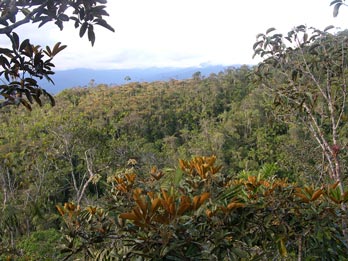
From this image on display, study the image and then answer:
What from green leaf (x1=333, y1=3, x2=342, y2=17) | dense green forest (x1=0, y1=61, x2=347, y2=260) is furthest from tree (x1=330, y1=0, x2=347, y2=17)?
dense green forest (x1=0, y1=61, x2=347, y2=260)

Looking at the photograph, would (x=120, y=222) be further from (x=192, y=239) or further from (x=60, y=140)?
(x=60, y=140)

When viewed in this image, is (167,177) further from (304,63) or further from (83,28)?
(304,63)

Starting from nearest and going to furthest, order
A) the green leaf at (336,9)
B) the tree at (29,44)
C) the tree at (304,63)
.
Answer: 1. the tree at (29,44)
2. the green leaf at (336,9)
3. the tree at (304,63)

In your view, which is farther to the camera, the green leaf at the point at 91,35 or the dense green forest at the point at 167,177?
the green leaf at the point at 91,35

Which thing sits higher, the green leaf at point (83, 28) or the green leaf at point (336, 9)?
the green leaf at point (336, 9)

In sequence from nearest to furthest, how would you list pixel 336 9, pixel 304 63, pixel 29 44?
pixel 29 44 → pixel 336 9 → pixel 304 63

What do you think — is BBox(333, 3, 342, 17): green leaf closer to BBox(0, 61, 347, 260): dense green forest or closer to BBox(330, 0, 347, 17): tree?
BBox(330, 0, 347, 17): tree

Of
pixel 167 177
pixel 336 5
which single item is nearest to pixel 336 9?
pixel 336 5

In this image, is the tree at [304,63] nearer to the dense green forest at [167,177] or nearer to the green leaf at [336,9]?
the dense green forest at [167,177]

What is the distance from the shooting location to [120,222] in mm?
1014

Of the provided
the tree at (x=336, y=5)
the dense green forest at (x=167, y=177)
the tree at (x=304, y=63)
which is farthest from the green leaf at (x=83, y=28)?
the tree at (x=304, y=63)

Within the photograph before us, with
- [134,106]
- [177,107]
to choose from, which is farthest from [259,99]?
[134,106]

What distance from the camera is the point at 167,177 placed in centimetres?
135

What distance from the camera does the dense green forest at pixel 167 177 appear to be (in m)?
0.99
